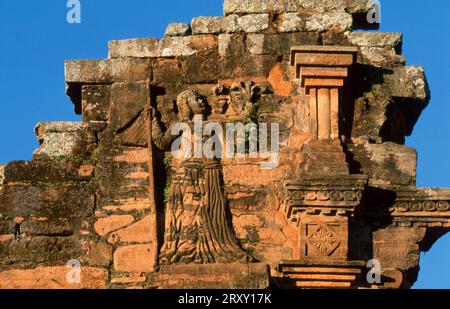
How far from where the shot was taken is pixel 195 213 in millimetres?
18969

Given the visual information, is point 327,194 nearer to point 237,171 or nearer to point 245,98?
point 237,171

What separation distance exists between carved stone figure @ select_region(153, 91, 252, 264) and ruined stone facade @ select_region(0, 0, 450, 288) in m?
0.01

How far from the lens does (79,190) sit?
19.2m

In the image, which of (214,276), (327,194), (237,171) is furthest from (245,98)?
(214,276)

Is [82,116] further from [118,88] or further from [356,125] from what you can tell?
[356,125]

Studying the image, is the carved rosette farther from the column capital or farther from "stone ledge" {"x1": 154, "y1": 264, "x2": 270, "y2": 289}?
the column capital

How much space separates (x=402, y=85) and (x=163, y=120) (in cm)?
236

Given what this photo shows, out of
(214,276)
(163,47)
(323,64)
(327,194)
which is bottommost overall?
(214,276)

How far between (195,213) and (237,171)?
611 millimetres

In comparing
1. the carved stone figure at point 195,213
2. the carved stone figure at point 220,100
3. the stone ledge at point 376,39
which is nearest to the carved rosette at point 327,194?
the carved stone figure at point 195,213

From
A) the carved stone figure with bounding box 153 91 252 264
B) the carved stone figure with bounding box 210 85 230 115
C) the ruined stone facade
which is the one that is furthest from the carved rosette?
the carved stone figure with bounding box 210 85 230 115

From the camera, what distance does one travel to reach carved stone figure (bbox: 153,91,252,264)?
18719 mm

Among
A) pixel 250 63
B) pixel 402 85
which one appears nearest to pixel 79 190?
pixel 250 63

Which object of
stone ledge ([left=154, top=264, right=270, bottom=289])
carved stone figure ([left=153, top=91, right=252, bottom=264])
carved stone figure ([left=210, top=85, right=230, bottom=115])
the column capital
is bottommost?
stone ledge ([left=154, top=264, right=270, bottom=289])
